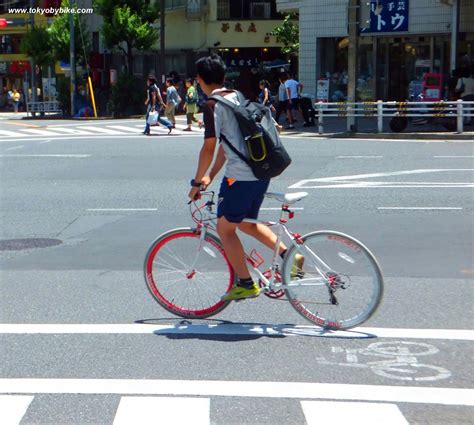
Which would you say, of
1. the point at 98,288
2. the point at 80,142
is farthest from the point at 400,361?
the point at 80,142

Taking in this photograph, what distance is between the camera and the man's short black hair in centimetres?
654

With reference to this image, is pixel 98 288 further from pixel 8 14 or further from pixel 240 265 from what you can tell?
pixel 8 14

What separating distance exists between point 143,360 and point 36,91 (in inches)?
2169

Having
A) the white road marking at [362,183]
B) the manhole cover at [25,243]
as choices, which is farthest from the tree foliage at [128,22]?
the manhole cover at [25,243]

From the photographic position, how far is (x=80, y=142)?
84.8 ft

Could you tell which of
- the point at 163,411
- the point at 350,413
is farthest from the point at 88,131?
the point at 350,413

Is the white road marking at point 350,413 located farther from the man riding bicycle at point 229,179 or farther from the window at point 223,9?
the window at point 223,9

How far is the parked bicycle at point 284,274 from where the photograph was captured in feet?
21.5

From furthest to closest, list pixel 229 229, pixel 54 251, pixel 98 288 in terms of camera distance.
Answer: pixel 54 251 < pixel 98 288 < pixel 229 229

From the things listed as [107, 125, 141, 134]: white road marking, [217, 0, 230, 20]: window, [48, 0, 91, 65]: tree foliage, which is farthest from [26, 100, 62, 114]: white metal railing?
[107, 125, 141, 134]: white road marking

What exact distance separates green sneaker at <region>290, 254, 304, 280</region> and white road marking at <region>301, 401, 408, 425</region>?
158 centimetres

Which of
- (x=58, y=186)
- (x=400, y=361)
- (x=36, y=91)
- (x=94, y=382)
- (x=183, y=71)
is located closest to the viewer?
(x=94, y=382)

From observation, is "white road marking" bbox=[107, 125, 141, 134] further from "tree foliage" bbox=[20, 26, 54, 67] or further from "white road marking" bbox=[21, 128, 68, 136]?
"tree foliage" bbox=[20, 26, 54, 67]

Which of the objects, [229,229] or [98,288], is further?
[98,288]
